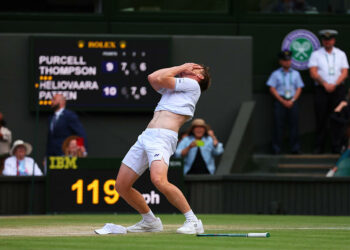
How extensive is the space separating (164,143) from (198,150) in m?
7.10

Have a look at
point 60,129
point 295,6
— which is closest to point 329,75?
point 295,6

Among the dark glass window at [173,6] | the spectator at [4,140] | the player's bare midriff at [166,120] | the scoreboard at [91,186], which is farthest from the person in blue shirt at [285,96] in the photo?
the player's bare midriff at [166,120]

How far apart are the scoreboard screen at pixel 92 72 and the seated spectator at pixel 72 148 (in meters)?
2.21

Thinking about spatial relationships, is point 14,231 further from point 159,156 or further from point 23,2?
point 23,2

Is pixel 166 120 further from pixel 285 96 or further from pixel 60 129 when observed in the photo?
pixel 285 96

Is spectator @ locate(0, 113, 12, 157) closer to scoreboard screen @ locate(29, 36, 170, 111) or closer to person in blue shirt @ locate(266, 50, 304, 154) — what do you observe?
scoreboard screen @ locate(29, 36, 170, 111)

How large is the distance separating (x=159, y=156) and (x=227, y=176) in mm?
6878

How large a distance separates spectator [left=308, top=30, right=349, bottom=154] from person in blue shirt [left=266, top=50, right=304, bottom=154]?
1.27 ft

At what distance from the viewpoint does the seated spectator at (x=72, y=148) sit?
656 inches

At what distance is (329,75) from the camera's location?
62.7ft

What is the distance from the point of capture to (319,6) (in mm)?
20625

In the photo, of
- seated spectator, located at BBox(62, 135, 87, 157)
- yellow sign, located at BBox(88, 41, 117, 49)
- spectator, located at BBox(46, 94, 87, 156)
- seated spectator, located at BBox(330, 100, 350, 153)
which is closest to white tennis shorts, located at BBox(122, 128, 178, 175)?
seated spectator, located at BBox(62, 135, 87, 157)

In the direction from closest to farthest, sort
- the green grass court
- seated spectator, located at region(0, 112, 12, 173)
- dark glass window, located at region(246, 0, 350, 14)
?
the green grass court < seated spectator, located at region(0, 112, 12, 173) < dark glass window, located at region(246, 0, 350, 14)

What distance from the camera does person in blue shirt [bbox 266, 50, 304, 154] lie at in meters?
19.1
